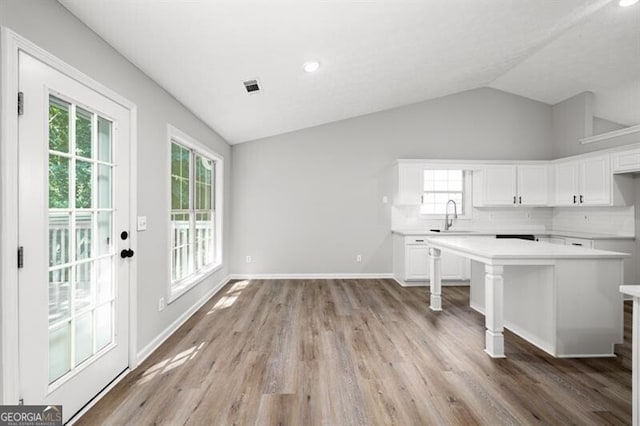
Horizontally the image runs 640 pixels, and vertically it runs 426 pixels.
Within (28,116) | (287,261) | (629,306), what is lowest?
(629,306)

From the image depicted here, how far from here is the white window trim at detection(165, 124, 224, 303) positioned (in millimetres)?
3094

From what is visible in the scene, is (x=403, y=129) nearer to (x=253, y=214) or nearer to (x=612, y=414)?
(x=253, y=214)

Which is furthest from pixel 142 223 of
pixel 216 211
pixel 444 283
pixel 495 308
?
pixel 444 283

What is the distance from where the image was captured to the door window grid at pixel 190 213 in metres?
3.50

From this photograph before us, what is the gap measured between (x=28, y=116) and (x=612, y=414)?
362cm

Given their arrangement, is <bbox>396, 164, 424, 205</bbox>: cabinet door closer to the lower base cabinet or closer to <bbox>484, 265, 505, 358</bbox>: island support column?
the lower base cabinet

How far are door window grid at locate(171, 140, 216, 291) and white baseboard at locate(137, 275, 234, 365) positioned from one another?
1.13 feet

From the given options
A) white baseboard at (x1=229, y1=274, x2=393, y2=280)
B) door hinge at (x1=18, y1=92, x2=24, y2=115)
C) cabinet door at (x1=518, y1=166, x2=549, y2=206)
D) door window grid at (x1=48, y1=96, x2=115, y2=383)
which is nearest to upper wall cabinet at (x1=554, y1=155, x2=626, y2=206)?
cabinet door at (x1=518, y1=166, x2=549, y2=206)

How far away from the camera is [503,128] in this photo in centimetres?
576

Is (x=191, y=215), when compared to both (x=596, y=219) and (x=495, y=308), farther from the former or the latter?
(x=596, y=219)

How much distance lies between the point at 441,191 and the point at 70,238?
5397mm

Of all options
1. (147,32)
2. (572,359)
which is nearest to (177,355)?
(147,32)

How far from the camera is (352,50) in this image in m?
3.14

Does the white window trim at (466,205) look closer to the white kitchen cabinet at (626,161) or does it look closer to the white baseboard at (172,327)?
the white kitchen cabinet at (626,161)
